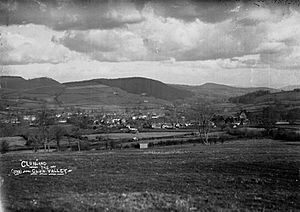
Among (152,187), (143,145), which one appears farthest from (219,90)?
(143,145)

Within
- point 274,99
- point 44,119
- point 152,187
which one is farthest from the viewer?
point 274,99

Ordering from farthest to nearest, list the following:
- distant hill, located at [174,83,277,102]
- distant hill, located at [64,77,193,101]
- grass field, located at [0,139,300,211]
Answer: distant hill, located at [64,77,193,101], distant hill, located at [174,83,277,102], grass field, located at [0,139,300,211]

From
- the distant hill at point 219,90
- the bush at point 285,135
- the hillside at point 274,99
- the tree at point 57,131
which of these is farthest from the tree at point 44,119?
the bush at point 285,135

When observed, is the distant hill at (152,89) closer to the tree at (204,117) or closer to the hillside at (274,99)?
the tree at (204,117)

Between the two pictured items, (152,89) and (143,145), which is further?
(143,145)

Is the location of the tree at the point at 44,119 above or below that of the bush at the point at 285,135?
above

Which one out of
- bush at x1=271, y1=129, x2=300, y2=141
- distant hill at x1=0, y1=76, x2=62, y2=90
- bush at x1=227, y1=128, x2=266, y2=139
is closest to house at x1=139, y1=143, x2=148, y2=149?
bush at x1=227, y1=128, x2=266, y2=139

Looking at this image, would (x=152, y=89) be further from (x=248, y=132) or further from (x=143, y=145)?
(x=248, y=132)

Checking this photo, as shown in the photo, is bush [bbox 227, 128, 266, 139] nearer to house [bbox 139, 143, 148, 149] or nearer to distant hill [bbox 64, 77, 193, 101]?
distant hill [bbox 64, 77, 193, 101]

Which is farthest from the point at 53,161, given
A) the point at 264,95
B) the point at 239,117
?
the point at 239,117
